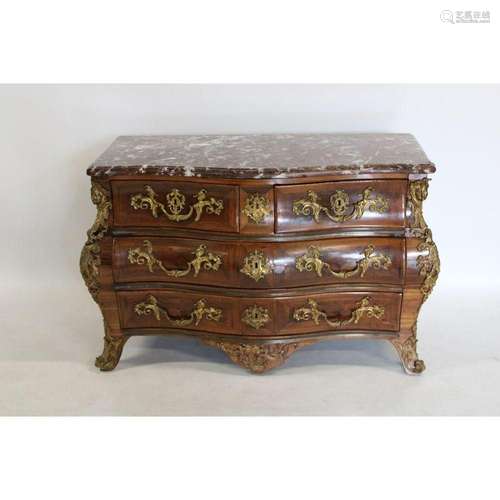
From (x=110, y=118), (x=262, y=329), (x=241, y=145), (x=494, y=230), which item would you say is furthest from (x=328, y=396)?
(x=110, y=118)

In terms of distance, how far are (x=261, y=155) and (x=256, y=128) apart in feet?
2.07

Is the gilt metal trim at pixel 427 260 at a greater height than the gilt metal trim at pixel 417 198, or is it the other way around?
the gilt metal trim at pixel 417 198

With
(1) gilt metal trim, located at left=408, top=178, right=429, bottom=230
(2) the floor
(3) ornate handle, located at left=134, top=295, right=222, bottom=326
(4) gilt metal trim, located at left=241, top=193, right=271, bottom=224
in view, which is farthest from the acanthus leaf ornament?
(3) ornate handle, located at left=134, top=295, right=222, bottom=326

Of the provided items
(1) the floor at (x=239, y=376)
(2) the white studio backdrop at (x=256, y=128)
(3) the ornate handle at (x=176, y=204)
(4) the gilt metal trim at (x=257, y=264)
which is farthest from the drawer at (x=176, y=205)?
(2) the white studio backdrop at (x=256, y=128)

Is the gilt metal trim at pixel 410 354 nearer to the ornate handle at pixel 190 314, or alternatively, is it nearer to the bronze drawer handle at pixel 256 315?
the bronze drawer handle at pixel 256 315

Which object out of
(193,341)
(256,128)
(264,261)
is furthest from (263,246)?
(256,128)

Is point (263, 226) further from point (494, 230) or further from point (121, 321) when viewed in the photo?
point (494, 230)

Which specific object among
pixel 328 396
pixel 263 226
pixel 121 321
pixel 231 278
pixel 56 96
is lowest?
pixel 328 396

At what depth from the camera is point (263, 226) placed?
3.26 meters

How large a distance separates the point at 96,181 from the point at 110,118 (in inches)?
31.5

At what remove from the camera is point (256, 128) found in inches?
157

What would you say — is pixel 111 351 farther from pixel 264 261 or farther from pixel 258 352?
pixel 264 261

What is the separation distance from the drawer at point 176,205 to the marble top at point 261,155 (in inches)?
2.5

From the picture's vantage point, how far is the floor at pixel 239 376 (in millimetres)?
3305
